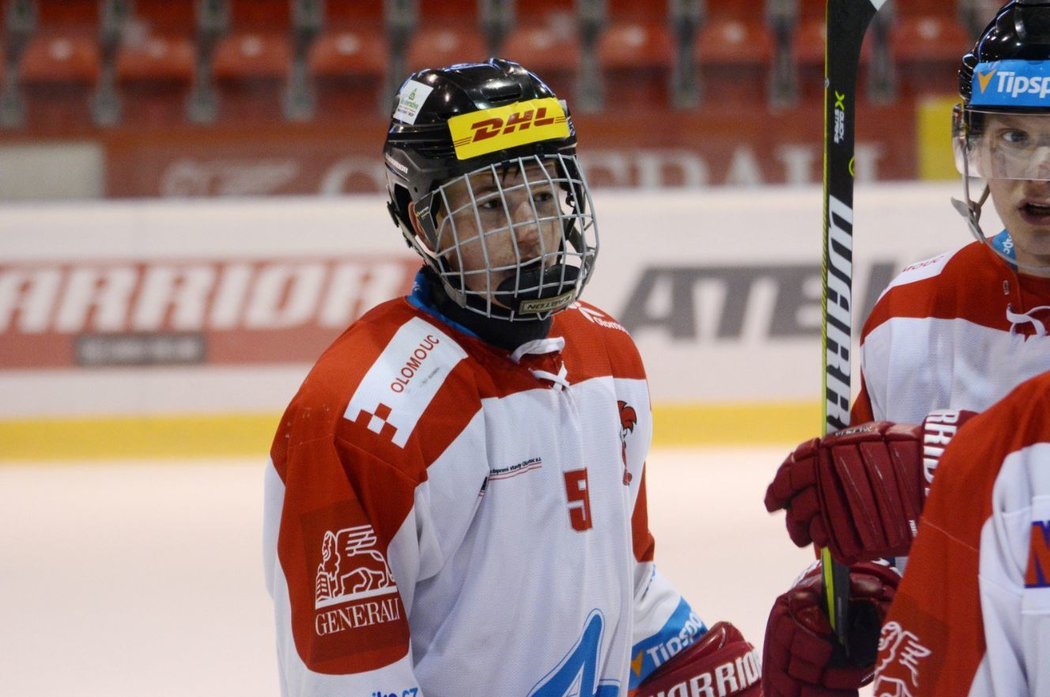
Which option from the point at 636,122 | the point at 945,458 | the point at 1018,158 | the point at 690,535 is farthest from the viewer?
the point at 636,122

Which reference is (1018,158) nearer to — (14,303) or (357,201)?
(357,201)

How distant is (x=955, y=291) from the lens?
1.89 meters

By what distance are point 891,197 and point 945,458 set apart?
14.8 feet

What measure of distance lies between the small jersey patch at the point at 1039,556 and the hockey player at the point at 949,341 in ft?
1.66

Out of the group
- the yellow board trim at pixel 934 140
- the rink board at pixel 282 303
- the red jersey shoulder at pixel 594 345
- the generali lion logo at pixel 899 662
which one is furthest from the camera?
the yellow board trim at pixel 934 140

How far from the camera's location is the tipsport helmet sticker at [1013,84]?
1.65 meters

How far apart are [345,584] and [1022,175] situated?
0.94m

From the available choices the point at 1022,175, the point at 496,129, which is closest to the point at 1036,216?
the point at 1022,175

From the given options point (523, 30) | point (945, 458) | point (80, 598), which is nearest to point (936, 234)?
point (523, 30)

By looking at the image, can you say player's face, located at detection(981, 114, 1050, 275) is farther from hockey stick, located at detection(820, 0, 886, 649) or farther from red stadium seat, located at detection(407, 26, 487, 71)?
red stadium seat, located at detection(407, 26, 487, 71)

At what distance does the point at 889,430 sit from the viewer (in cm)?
157

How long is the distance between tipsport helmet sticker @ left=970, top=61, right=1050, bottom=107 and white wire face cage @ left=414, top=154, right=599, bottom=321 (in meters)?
0.51

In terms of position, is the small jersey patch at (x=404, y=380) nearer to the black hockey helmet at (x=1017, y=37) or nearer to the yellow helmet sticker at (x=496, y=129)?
the yellow helmet sticker at (x=496, y=129)

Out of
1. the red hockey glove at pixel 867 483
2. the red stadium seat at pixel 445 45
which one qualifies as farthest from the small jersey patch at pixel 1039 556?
the red stadium seat at pixel 445 45
